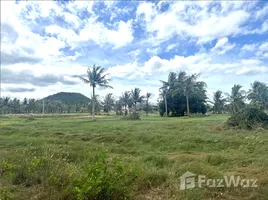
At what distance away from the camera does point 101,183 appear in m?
3.59

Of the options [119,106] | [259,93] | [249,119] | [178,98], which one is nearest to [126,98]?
[119,106]

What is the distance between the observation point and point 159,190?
4.36 m

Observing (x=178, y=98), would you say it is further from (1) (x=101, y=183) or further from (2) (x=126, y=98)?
(1) (x=101, y=183)

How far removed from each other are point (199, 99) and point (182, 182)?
4550cm

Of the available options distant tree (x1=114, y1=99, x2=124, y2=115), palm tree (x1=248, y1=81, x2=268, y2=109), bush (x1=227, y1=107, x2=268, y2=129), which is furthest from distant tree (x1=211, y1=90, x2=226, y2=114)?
bush (x1=227, y1=107, x2=268, y2=129)

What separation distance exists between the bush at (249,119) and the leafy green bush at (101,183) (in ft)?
43.6

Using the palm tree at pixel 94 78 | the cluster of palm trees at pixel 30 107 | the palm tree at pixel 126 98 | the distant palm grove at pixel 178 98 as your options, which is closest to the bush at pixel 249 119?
the distant palm grove at pixel 178 98
